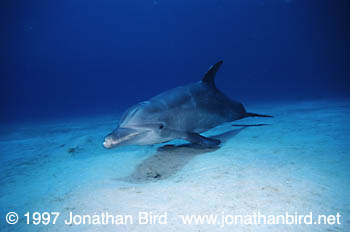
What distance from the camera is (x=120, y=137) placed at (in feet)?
9.67

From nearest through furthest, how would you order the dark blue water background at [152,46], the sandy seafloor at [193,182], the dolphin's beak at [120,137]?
1. the sandy seafloor at [193,182]
2. the dolphin's beak at [120,137]
3. the dark blue water background at [152,46]

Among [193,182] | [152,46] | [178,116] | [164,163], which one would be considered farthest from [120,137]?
[152,46]

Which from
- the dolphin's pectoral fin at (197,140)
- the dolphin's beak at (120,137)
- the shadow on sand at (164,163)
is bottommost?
the shadow on sand at (164,163)

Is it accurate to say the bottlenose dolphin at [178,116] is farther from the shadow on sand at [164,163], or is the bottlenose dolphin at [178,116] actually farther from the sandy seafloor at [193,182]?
the sandy seafloor at [193,182]

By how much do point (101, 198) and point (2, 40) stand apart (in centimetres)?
5306

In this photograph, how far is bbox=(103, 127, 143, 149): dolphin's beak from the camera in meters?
2.88

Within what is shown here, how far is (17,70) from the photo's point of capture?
9006cm

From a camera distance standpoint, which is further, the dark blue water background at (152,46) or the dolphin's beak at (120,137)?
the dark blue water background at (152,46)

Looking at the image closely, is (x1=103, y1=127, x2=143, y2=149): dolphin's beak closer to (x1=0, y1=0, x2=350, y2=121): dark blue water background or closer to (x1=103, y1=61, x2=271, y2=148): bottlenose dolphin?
(x1=103, y1=61, x2=271, y2=148): bottlenose dolphin

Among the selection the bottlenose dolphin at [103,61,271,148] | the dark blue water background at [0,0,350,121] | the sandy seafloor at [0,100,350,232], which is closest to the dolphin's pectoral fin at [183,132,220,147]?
the bottlenose dolphin at [103,61,271,148]

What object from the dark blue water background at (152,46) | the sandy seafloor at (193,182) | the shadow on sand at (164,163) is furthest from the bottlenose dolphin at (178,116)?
the dark blue water background at (152,46)

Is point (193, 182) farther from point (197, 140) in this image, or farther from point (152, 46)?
point (152, 46)

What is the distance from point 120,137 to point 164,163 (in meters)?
1.15

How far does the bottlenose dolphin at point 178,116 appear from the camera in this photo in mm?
3217
